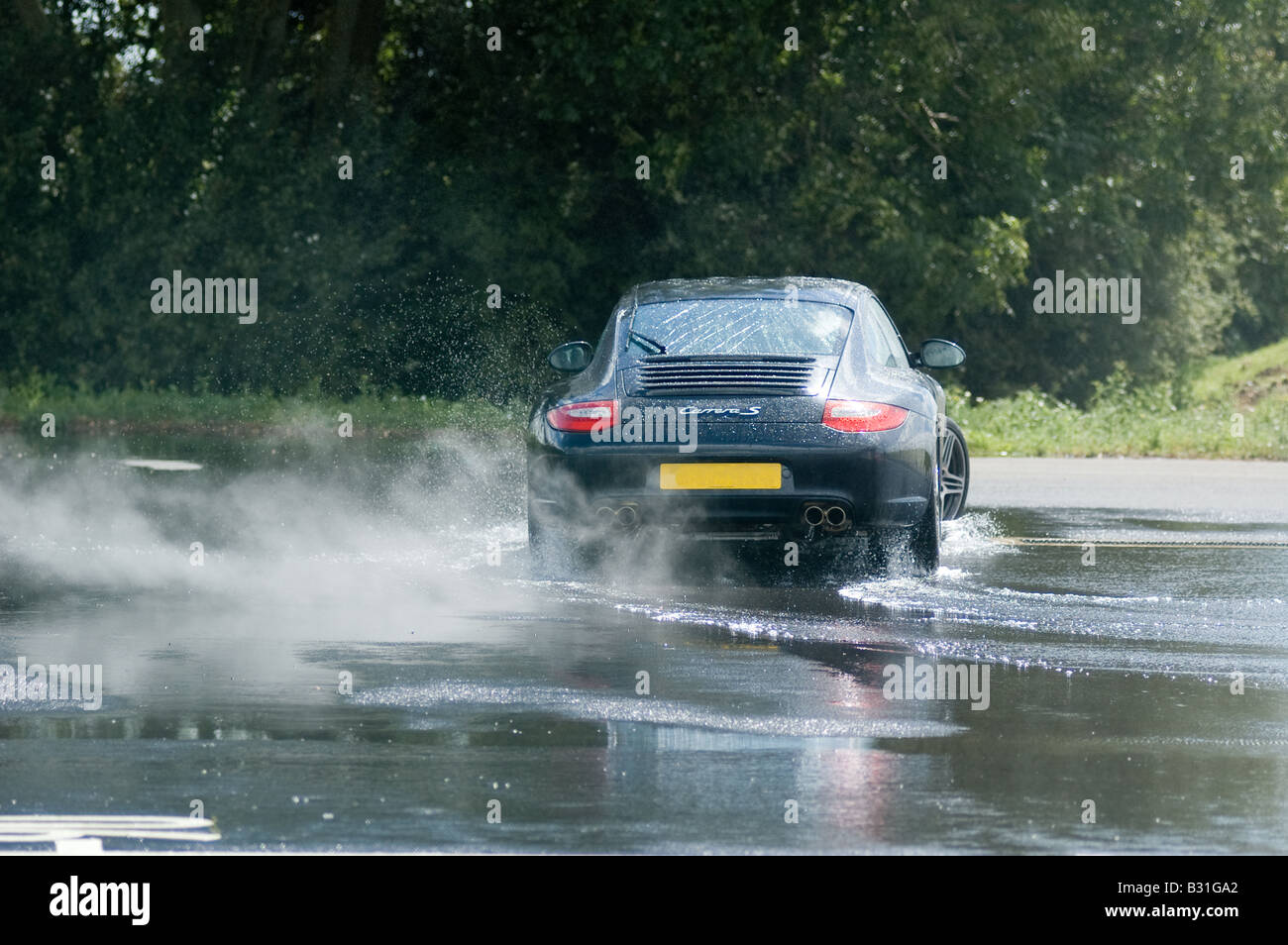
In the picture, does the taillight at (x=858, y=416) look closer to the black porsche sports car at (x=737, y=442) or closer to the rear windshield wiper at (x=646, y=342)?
the black porsche sports car at (x=737, y=442)

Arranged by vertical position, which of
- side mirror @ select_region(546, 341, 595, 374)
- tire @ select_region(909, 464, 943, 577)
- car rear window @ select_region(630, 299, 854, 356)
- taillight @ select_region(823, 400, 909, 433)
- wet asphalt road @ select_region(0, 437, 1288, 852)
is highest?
car rear window @ select_region(630, 299, 854, 356)

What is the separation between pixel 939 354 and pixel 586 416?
2623mm

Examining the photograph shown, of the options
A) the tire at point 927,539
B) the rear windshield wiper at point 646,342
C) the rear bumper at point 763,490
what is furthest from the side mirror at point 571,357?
the tire at point 927,539

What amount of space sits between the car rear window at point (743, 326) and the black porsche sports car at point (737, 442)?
1 cm

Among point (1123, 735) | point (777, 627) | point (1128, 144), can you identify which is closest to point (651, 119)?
point (1128, 144)

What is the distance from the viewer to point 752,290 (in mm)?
13227

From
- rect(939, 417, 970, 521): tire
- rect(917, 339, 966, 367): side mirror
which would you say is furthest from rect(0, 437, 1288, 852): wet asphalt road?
rect(917, 339, 966, 367): side mirror

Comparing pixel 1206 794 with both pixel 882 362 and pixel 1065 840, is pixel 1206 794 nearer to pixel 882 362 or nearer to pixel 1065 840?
pixel 1065 840

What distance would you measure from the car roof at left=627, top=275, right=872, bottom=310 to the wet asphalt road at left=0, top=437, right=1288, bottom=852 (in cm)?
152

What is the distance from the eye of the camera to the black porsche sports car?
11.8 meters

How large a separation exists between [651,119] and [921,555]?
21625mm

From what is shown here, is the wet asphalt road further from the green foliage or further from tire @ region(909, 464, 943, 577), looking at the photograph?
the green foliage

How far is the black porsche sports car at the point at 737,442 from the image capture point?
11.8m

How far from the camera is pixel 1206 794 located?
702 centimetres
